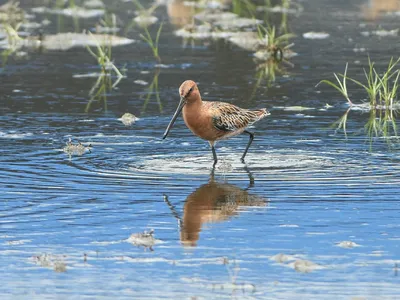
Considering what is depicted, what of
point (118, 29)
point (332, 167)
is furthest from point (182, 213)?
point (118, 29)

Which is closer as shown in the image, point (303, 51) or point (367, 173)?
point (367, 173)

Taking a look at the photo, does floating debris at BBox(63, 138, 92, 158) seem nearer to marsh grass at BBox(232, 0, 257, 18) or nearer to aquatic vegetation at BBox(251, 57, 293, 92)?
aquatic vegetation at BBox(251, 57, 293, 92)

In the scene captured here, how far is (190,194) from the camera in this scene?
8.77 metres

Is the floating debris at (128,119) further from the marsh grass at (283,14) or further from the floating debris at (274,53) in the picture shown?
the marsh grass at (283,14)

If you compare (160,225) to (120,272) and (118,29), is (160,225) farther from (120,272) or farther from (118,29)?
(118,29)

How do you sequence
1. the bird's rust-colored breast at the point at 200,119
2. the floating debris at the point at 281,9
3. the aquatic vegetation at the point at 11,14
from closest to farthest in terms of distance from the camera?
1. the bird's rust-colored breast at the point at 200,119
2. the aquatic vegetation at the point at 11,14
3. the floating debris at the point at 281,9

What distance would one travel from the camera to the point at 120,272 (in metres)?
6.51

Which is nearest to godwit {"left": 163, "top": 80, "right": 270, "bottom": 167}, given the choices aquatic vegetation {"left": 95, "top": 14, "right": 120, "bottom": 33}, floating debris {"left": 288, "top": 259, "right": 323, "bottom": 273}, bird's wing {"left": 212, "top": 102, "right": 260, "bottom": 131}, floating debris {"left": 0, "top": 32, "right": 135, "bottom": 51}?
bird's wing {"left": 212, "top": 102, "right": 260, "bottom": 131}

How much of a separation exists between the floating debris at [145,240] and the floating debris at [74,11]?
16.3m

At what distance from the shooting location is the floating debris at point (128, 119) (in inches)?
484

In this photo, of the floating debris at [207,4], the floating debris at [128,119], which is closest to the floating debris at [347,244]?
the floating debris at [128,119]

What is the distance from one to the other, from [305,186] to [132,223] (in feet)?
6.03

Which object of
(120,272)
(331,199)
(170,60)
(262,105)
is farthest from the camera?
(170,60)

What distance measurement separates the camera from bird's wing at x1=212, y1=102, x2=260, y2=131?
33.0 feet
